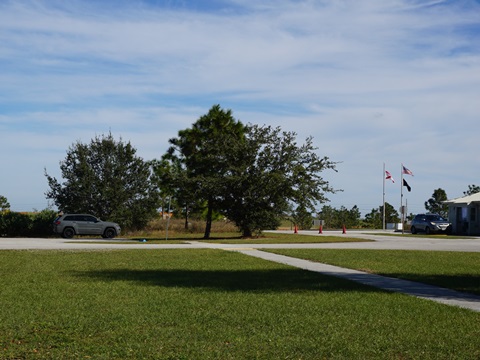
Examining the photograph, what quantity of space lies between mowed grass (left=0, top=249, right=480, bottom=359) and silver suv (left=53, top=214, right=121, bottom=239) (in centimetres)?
2524

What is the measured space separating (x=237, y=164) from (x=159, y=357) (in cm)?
3104

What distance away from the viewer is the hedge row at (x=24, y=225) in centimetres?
4272

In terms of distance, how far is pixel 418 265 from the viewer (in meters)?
20.0

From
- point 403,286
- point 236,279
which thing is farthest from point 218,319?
point 403,286

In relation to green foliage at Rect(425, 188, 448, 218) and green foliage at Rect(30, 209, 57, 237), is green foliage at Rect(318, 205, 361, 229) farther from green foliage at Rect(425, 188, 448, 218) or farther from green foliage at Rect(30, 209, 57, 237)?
green foliage at Rect(30, 209, 57, 237)

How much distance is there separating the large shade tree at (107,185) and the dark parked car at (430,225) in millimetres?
22223

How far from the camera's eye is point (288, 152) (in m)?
38.0

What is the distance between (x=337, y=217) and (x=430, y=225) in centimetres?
1486

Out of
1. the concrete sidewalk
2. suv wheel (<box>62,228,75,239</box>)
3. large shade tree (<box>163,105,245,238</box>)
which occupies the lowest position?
the concrete sidewalk

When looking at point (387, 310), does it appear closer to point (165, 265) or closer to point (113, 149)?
point (165, 265)

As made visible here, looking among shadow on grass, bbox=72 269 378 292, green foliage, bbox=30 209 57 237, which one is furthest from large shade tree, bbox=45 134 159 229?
Answer: shadow on grass, bbox=72 269 378 292

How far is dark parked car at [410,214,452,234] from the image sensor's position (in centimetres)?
5284

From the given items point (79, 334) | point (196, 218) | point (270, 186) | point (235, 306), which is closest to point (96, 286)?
point (235, 306)

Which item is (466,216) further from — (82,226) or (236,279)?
(236,279)
